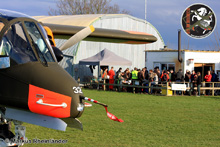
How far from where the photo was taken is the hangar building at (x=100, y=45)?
32844mm

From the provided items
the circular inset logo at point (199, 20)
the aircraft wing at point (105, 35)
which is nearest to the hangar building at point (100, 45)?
the circular inset logo at point (199, 20)

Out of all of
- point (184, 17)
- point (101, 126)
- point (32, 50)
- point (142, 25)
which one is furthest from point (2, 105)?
point (142, 25)

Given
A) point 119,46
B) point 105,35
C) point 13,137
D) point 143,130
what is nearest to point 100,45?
point 119,46

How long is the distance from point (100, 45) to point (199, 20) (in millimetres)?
9480

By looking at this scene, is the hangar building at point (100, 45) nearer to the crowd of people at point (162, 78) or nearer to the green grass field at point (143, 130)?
the crowd of people at point (162, 78)

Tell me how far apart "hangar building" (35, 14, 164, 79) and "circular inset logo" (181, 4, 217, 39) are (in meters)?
5.16

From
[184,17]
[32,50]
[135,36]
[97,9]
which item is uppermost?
[97,9]

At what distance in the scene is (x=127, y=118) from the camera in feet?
40.3

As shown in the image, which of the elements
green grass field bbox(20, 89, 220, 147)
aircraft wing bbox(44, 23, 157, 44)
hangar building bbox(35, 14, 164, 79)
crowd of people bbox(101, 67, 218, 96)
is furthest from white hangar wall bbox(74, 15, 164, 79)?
green grass field bbox(20, 89, 220, 147)

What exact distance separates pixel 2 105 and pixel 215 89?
1953 cm

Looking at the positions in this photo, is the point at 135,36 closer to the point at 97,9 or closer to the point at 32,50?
the point at 32,50

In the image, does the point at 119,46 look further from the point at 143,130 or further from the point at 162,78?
the point at 143,130

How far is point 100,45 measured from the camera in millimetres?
34906

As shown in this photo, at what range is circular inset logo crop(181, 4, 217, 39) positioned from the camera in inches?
1246
